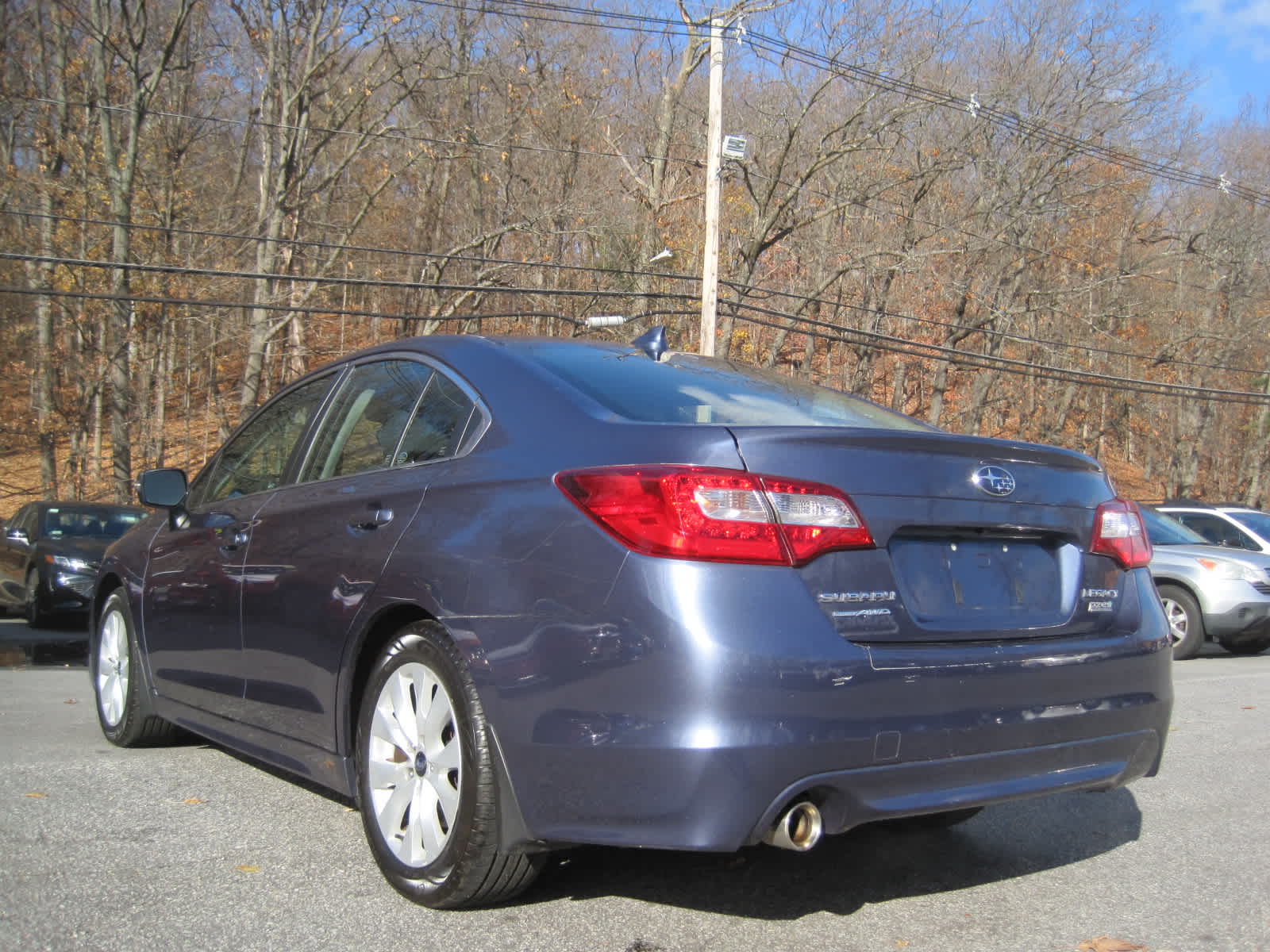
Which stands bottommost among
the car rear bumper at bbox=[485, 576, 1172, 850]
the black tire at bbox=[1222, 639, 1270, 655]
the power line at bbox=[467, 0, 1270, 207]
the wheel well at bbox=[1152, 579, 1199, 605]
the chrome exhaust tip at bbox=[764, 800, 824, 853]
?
the black tire at bbox=[1222, 639, 1270, 655]

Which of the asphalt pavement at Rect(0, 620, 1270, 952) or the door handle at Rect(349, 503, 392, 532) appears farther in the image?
the door handle at Rect(349, 503, 392, 532)

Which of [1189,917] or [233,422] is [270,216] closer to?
[233,422]

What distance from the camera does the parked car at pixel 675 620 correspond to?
9.05 ft

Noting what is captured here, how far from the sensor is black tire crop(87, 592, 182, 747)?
5164mm

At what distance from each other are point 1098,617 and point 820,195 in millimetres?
29989

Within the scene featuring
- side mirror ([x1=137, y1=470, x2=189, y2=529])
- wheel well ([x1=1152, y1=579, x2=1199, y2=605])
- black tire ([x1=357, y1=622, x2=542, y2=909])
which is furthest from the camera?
wheel well ([x1=1152, y1=579, x2=1199, y2=605])

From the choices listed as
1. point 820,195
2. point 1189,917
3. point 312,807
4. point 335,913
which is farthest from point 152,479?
point 820,195

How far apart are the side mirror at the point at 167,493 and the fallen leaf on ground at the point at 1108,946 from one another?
3.59m

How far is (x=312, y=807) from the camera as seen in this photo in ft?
14.1

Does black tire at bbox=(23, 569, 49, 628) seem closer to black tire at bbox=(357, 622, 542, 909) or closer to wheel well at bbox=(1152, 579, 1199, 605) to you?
black tire at bbox=(357, 622, 542, 909)

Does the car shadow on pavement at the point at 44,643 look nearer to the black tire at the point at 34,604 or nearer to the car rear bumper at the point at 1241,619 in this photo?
the black tire at the point at 34,604

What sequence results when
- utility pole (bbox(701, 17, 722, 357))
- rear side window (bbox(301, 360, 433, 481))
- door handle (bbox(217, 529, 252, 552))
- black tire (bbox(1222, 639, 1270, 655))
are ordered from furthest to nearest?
1. utility pole (bbox(701, 17, 722, 357))
2. black tire (bbox(1222, 639, 1270, 655))
3. door handle (bbox(217, 529, 252, 552))
4. rear side window (bbox(301, 360, 433, 481))

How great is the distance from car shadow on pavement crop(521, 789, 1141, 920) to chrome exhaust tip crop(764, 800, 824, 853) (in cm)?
54

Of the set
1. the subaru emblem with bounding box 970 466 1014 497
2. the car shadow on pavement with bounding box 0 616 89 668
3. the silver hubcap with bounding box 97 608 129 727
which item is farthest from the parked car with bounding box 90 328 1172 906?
the car shadow on pavement with bounding box 0 616 89 668
